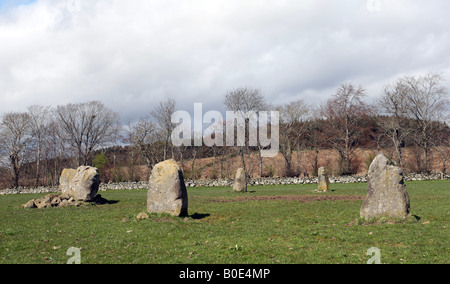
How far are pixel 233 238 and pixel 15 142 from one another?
5766 cm

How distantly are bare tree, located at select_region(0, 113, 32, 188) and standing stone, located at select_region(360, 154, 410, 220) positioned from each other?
5757cm

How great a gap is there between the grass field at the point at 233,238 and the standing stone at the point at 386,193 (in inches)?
18.5

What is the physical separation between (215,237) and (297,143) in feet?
157

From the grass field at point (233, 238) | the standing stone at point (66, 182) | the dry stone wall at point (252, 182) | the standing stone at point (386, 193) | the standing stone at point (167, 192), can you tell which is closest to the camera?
the grass field at point (233, 238)

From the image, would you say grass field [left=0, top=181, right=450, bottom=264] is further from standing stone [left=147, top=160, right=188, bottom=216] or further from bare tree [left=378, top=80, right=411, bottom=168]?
bare tree [left=378, top=80, right=411, bottom=168]

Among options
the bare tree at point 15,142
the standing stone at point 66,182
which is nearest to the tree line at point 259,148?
the bare tree at point 15,142

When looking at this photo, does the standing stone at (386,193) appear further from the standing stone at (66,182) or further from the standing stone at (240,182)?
the standing stone at (66,182)

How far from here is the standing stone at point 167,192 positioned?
1529 cm

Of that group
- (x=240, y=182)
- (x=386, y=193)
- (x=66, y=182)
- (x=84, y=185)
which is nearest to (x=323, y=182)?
(x=240, y=182)

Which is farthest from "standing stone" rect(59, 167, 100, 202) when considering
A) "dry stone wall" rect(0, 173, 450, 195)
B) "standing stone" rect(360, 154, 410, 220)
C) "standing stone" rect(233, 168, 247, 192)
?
"dry stone wall" rect(0, 173, 450, 195)

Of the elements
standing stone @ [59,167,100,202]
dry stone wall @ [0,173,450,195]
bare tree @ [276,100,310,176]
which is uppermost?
bare tree @ [276,100,310,176]

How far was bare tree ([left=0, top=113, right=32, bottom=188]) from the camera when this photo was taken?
55.1 metres
